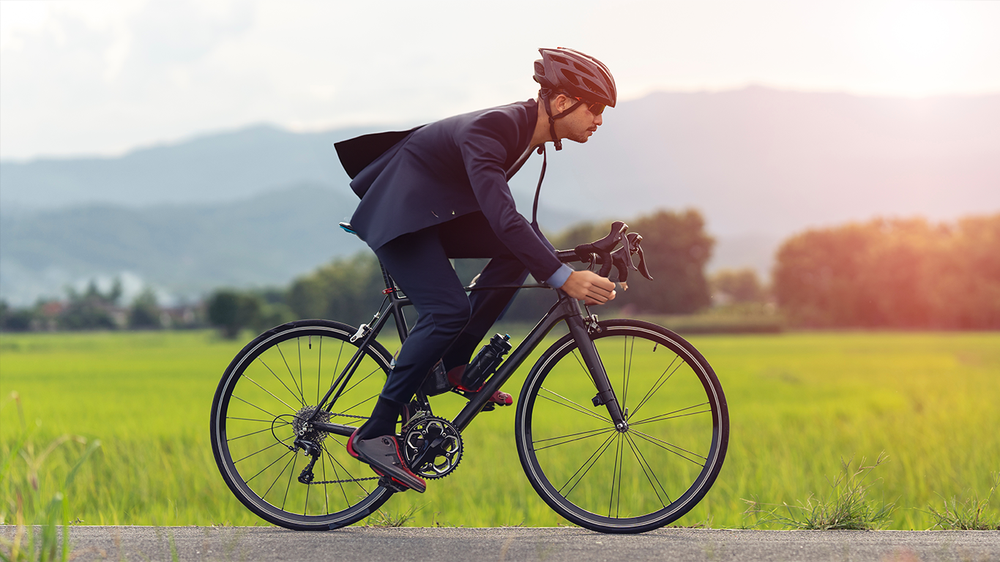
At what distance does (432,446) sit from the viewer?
10.6 ft

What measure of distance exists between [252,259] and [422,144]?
200128 mm

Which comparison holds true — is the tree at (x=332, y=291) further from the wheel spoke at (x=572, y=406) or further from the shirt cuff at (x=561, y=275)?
the shirt cuff at (x=561, y=275)

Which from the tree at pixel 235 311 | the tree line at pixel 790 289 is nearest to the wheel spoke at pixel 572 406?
the tree line at pixel 790 289

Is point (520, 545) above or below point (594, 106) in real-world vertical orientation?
below

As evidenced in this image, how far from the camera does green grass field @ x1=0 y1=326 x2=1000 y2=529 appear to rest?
4.13 meters

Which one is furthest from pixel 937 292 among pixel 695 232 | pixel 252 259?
pixel 252 259

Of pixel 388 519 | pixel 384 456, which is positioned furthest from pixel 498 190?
pixel 388 519

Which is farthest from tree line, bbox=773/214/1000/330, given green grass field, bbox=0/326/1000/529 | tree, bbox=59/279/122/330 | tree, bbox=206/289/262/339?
tree, bbox=59/279/122/330

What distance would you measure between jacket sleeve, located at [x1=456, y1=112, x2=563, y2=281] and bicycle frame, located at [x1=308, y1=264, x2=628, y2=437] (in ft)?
1.05

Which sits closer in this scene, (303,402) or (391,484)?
(391,484)

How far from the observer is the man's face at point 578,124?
3.17 m

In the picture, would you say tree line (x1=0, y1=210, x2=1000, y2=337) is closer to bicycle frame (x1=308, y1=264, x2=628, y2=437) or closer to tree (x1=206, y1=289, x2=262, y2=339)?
tree (x1=206, y1=289, x2=262, y2=339)

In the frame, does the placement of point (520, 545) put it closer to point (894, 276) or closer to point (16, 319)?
point (16, 319)

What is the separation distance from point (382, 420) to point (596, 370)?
99cm
